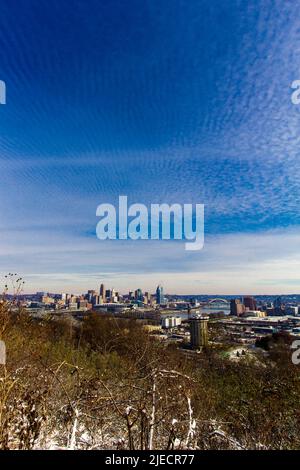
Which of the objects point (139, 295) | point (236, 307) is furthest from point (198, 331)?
point (139, 295)

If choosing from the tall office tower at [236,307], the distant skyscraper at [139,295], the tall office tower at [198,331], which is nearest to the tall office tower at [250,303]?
the tall office tower at [236,307]

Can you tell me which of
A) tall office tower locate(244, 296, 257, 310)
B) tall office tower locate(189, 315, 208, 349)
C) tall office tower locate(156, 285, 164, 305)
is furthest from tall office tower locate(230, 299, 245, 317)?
tall office tower locate(156, 285, 164, 305)

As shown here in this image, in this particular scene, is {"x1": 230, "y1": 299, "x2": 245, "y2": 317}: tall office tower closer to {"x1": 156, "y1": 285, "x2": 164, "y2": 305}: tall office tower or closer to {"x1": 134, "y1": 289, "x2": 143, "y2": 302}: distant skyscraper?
{"x1": 156, "y1": 285, "x2": 164, "y2": 305}: tall office tower

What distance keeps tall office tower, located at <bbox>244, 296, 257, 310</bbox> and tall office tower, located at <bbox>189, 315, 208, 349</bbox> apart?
58.9 inches

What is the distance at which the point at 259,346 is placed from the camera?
7793 mm

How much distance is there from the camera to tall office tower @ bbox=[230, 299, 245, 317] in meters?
7.74

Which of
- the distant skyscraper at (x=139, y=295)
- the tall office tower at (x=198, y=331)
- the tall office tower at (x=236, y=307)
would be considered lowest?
the tall office tower at (x=198, y=331)

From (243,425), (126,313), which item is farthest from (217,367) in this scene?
(126,313)

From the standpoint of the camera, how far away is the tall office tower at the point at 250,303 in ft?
23.4

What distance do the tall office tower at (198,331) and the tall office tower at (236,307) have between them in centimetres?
102

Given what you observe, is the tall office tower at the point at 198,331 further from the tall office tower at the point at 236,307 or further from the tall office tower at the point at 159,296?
the tall office tower at the point at 159,296

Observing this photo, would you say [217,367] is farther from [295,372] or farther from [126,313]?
[126,313]

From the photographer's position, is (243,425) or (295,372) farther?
(295,372)
